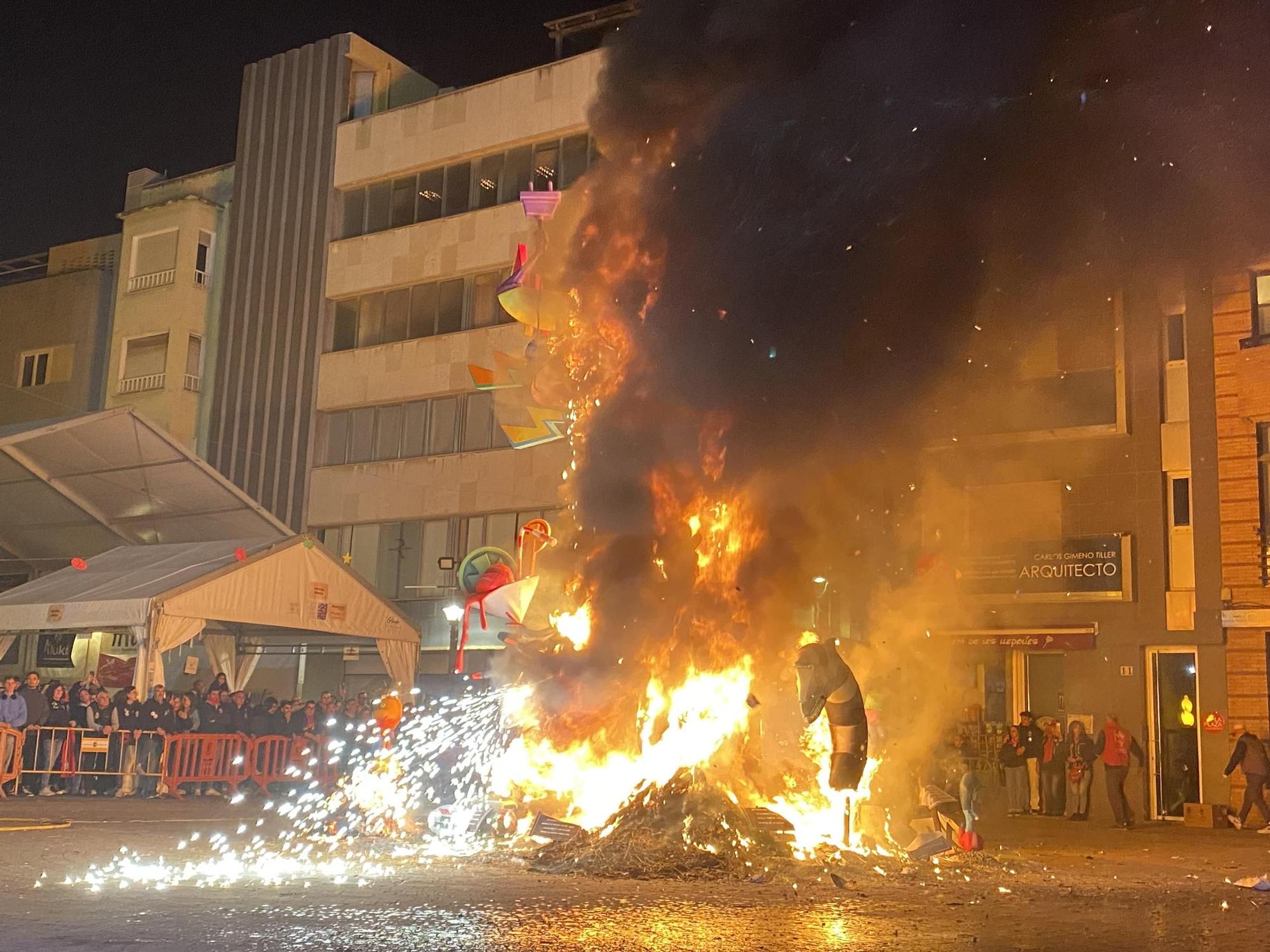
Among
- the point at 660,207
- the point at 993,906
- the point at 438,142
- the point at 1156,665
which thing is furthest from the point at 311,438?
the point at 993,906

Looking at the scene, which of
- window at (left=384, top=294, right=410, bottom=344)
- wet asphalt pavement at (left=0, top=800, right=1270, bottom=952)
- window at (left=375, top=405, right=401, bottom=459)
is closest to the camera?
wet asphalt pavement at (left=0, top=800, right=1270, bottom=952)

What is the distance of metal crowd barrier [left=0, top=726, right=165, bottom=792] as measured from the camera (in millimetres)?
20094

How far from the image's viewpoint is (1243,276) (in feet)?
71.2

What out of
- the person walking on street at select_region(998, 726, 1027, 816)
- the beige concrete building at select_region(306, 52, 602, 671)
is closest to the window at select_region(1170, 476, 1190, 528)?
the person walking on street at select_region(998, 726, 1027, 816)

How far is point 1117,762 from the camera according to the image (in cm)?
2019

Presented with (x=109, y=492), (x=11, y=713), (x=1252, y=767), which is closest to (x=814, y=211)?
(x=1252, y=767)

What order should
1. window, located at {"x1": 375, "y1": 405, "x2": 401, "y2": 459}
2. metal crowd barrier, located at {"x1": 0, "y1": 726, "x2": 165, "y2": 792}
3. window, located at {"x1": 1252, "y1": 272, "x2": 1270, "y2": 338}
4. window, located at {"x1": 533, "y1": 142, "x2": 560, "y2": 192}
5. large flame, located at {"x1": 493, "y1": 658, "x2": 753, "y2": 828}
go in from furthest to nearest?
window, located at {"x1": 375, "y1": 405, "x2": 401, "y2": 459} < window, located at {"x1": 533, "y1": 142, "x2": 560, "y2": 192} < window, located at {"x1": 1252, "y1": 272, "x2": 1270, "y2": 338} < metal crowd barrier, located at {"x1": 0, "y1": 726, "x2": 165, "y2": 792} < large flame, located at {"x1": 493, "y1": 658, "x2": 753, "y2": 828}

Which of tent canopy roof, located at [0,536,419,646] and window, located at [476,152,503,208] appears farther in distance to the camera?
window, located at [476,152,503,208]

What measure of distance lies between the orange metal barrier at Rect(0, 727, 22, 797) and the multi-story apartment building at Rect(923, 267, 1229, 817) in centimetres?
1494

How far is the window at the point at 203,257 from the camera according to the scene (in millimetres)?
37969

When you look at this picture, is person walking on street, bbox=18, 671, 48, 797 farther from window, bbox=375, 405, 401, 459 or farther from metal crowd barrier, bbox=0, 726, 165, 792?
window, bbox=375, 405, 401, 459

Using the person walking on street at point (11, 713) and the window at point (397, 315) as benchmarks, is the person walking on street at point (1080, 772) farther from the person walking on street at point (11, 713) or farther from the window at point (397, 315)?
the window at point (397, 315)

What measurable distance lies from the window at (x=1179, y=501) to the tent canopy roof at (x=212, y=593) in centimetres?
1343

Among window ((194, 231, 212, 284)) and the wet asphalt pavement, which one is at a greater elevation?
window ((194, 231, 212, 284))
